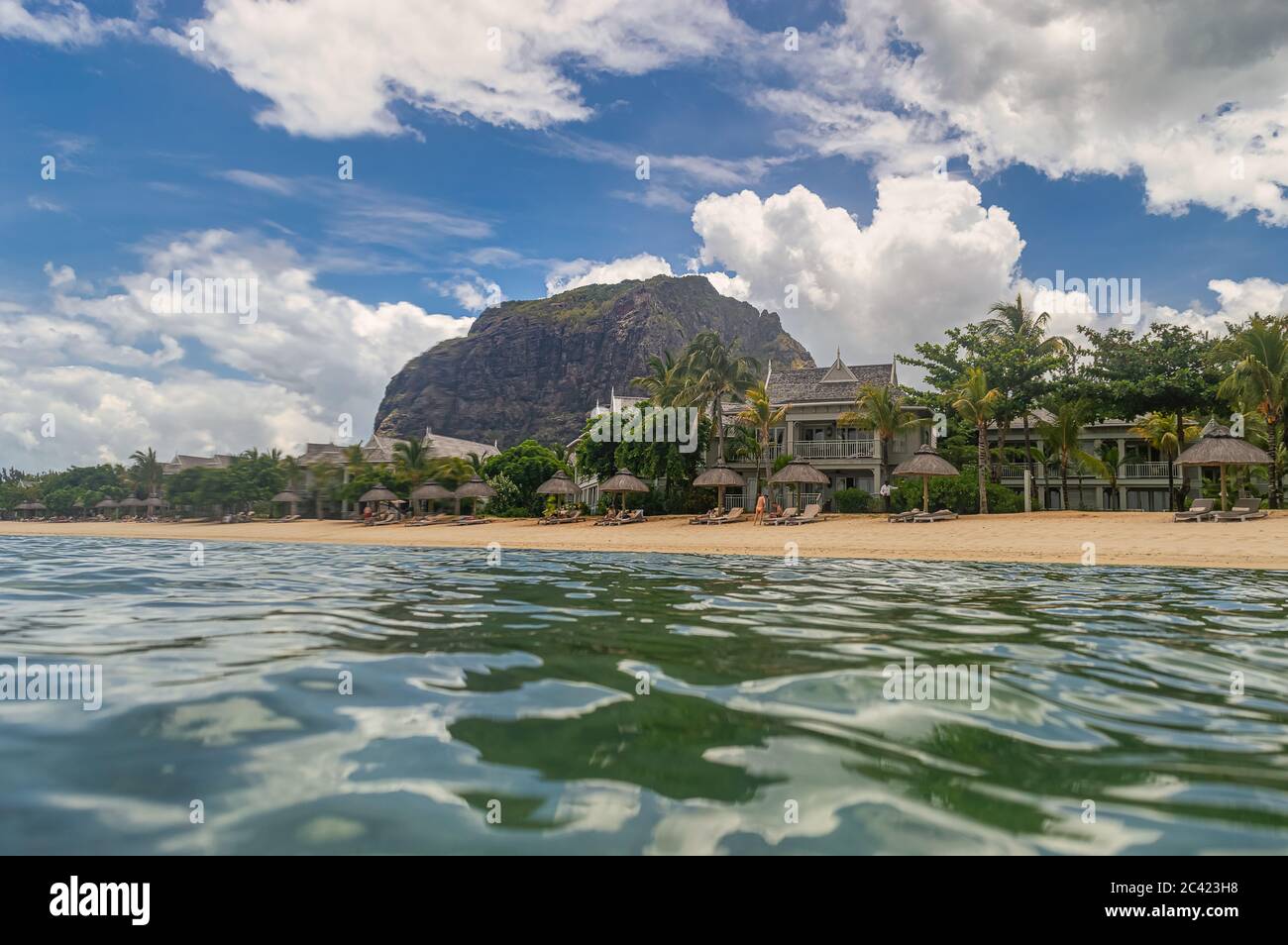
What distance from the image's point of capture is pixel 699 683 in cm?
487

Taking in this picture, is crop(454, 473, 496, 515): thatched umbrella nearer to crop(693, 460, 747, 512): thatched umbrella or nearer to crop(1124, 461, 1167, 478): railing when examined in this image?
crop(693, 460, 747, 512): thatched umbrella

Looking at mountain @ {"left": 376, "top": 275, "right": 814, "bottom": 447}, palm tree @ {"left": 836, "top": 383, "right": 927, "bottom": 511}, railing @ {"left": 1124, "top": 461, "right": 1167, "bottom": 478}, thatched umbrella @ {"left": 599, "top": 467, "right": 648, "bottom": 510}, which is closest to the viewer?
palm tree @ {"left": 836, "top": 383, "right": 927, "bottom": 511}

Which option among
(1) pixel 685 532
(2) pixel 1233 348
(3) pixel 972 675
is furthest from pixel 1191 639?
(2) pixel 1233 348

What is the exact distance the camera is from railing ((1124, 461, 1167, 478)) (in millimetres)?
37938

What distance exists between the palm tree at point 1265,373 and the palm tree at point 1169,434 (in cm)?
638

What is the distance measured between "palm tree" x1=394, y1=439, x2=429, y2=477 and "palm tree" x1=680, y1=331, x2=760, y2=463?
19.2 metres

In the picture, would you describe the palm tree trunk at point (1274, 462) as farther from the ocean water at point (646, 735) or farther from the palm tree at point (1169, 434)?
the ocean water at point (646, 735)

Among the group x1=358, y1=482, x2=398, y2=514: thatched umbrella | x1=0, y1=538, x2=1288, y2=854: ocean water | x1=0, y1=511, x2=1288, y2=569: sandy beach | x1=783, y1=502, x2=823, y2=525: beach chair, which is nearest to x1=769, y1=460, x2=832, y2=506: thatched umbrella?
x1=783, y1=502, x2=823, y2=525: beach chair

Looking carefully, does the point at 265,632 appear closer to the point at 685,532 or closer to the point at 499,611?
the point at 499,611

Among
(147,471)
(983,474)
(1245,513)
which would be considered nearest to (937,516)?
(983,474)

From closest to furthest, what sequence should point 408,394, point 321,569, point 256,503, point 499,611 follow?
point 499,611, point 321,569, point 256,503, point 408,394

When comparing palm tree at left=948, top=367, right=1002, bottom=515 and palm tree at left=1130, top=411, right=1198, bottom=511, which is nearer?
palm tree at left=948, top=367, right=1002, bottom=515

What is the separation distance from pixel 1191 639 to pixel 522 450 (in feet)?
132

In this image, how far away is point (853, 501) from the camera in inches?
1396
